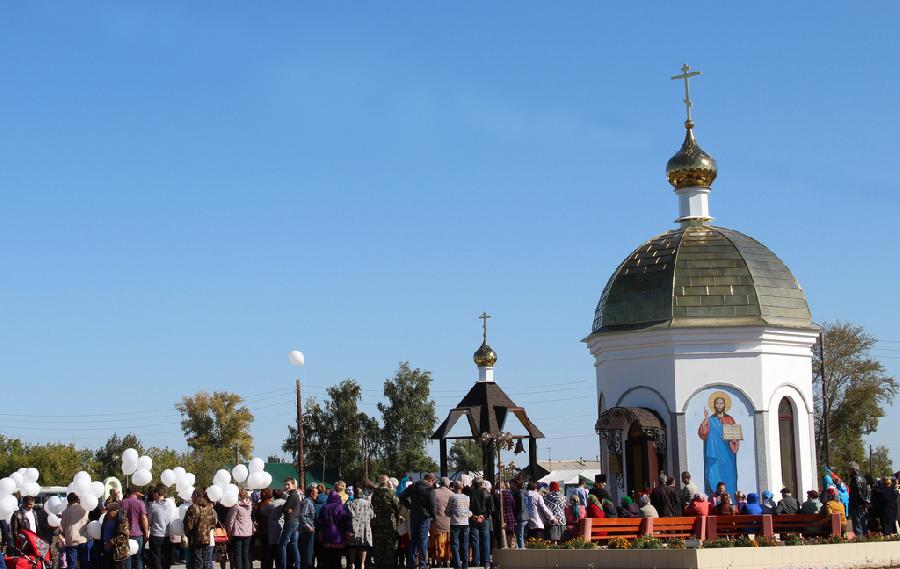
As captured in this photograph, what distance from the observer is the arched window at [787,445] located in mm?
25703

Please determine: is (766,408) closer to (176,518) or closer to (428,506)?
(428,506)

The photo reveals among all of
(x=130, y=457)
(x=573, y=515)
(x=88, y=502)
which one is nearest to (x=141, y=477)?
(x=130, y=457)

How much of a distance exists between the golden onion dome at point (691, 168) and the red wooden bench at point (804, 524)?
11638 millimetres

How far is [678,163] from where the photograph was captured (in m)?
29.1

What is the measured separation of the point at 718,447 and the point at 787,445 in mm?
1777

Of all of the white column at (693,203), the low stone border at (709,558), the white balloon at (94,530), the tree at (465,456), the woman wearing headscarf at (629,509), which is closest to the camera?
the low stone border at (709,558)

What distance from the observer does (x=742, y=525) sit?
18609 mm

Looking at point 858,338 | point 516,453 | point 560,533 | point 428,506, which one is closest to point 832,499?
point 560,533

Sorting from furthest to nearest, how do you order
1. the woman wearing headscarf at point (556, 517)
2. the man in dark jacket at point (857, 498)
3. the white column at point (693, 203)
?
the white column at point (693, 203), the man in dark jacket at point (857, 498), the woman wearing headscarf at point (556, 517)

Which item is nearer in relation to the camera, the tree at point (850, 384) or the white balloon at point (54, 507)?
the white balloon at point (54, 507)

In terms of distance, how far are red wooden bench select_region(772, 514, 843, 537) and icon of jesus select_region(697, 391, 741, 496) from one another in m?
5.84

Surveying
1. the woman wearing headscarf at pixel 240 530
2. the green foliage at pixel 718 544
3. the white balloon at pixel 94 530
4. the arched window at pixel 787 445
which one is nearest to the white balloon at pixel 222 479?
the woman wearing headscarf at pixel 240 530

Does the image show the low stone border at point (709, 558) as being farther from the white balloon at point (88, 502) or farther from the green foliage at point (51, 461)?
the green foliage at point (51, 461)

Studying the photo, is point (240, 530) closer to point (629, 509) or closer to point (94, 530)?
point (94, 530)
